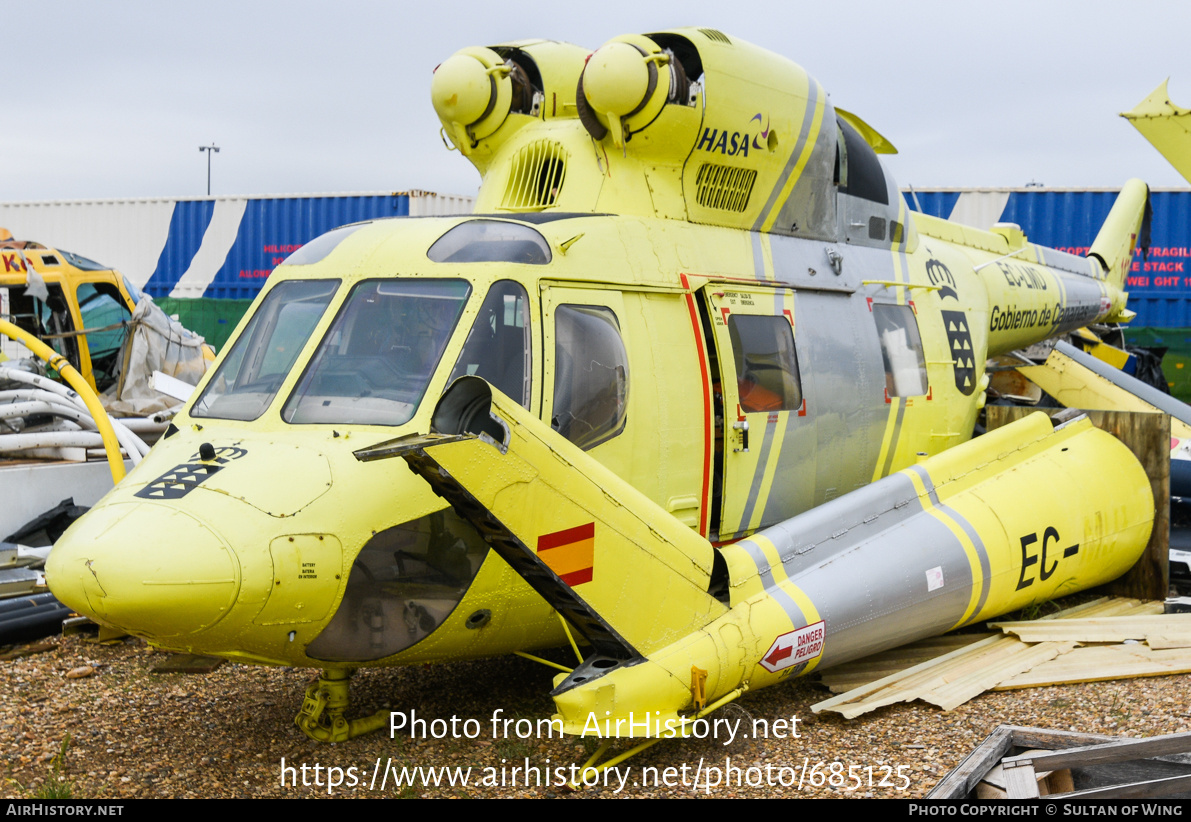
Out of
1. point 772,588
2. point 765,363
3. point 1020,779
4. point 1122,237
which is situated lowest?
point 1020,779

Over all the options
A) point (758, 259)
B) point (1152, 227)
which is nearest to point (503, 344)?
point (758, 259)

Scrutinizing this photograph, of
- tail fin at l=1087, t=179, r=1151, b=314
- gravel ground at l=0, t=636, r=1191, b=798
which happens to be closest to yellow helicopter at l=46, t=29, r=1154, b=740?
gravel ground at l=0, t=636, r=1191, b=798

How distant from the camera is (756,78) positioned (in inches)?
248

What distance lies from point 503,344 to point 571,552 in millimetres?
1027

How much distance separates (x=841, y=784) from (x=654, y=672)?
0.90 metres

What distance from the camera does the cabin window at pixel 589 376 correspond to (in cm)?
495

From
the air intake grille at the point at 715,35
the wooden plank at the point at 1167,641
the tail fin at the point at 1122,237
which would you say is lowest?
the wooden plank at the point at 1167,641

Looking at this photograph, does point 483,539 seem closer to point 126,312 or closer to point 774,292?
point 774,292

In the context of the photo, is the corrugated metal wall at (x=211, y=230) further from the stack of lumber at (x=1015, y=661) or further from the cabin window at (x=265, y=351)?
the stack of lumber at (x=1015, y=661)

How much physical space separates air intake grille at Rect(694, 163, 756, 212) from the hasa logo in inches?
3.8

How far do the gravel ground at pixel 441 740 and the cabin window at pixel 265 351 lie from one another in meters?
1.55

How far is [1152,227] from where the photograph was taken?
17.1m

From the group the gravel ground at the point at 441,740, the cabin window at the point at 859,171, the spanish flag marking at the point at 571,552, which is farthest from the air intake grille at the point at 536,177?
the gravel ground at the point at 441,740

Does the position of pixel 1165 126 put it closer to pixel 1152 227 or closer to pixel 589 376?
pixel 1152 227
